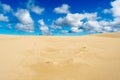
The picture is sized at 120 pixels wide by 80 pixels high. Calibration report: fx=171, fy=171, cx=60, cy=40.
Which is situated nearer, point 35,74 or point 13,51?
point 35,74

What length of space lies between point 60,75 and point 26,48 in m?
2.87

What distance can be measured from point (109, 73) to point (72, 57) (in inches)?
62.1

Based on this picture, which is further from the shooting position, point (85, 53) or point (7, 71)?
point (85, 53)

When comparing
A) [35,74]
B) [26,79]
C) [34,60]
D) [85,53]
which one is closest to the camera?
[26,79]

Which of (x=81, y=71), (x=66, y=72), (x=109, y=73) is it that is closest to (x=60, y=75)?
(x=66, y=72)

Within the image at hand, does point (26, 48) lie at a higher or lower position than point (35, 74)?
higher

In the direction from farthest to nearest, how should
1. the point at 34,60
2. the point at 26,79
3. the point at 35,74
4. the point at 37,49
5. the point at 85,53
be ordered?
the point at 37,49, the point at 85,53, the point at 34,60, the point at 35,74, the point at 26,79

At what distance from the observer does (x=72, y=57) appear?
5773mm

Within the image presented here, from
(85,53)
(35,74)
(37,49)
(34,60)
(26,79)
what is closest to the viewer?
(26,79)

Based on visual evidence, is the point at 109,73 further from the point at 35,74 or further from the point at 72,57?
the point at 35,74

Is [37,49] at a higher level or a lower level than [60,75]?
higher

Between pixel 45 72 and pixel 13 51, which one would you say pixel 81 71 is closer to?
pixel 45 72

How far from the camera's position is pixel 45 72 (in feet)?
15.0

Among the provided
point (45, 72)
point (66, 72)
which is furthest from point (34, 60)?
point (66, 72)
